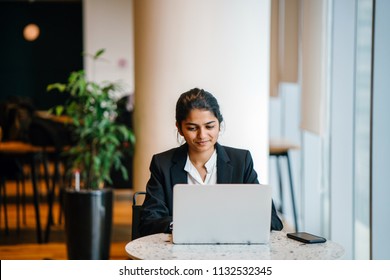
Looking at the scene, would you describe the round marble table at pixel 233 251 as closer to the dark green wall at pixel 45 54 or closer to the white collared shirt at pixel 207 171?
the white collared shirt at pixel 207 171

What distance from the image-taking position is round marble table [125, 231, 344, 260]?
227cm

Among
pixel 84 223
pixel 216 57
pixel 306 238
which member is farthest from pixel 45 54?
pixel 306 238

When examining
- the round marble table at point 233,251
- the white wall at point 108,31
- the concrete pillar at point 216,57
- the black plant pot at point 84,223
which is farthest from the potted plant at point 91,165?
the white wall at point 108,31

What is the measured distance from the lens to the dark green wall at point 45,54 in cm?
1480

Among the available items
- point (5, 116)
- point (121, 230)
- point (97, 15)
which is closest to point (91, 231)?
point (121, 230)

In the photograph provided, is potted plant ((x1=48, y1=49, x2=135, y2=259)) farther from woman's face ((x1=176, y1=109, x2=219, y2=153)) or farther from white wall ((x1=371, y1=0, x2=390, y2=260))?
woman's face ((x1=176, y1=109, x2=219, y2=153))

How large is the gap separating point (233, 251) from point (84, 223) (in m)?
2.81

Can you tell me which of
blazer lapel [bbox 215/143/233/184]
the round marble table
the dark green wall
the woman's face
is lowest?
the round marble table

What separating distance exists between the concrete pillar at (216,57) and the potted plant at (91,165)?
1377mm

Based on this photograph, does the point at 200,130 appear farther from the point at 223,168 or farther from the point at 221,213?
the point at 221,213

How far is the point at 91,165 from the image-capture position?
5230mm

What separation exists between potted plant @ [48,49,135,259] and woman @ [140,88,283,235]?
222cm

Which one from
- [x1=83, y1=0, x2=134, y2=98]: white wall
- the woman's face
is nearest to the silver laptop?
the woman's face
